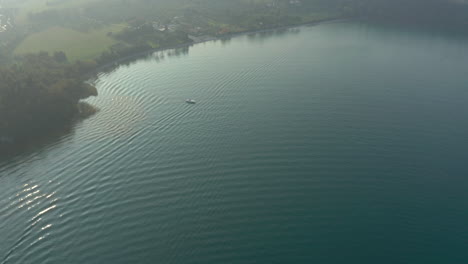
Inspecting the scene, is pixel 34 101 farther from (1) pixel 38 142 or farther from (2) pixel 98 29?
(2) pixel 98 29

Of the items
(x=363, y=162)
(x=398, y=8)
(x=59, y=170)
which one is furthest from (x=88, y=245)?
(x=398, y=8)

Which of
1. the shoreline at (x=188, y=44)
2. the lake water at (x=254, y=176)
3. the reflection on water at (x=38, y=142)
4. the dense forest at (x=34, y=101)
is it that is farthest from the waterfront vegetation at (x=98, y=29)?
the lake water at (x=254, y=176)

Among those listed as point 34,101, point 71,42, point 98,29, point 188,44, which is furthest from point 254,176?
point 98,29

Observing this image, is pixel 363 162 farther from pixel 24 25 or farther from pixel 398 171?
pixel 24 25

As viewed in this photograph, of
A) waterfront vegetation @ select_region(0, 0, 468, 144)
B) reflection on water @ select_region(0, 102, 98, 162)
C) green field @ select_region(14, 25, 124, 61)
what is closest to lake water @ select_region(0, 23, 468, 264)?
reflection on water @ select_region(0, 102, 98, 162)

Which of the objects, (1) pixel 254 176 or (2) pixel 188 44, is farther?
(2) pixel 188 44

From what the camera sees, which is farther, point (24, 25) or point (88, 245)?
point (24, 25)
